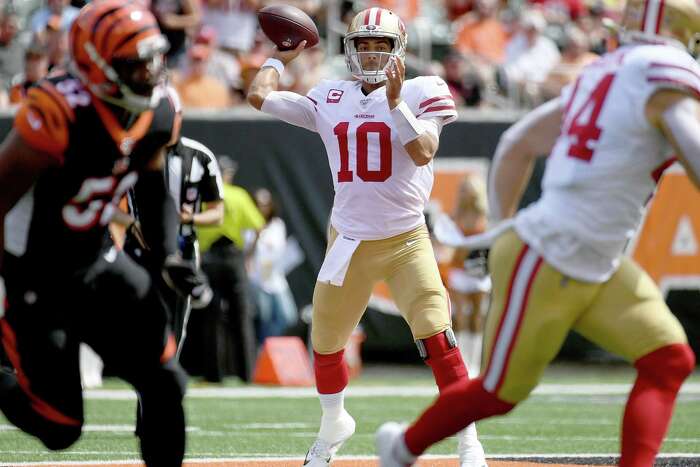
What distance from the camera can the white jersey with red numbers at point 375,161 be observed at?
536cm

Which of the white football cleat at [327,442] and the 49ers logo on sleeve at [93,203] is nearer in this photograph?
the 49ers logo on sleeve at [93,203]

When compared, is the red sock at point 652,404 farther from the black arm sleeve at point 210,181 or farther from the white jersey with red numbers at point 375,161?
the black arm sleeve at point 210,181

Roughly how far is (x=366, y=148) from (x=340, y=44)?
28.0 ft

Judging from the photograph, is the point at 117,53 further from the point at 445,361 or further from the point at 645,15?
the point at 445,361

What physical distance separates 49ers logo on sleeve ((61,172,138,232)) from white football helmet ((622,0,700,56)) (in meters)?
1.67

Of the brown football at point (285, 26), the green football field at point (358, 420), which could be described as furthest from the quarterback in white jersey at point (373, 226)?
the green football field at point (358, 420)

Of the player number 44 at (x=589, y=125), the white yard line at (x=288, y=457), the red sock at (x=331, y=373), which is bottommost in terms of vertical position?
the white yard line at (x=288, y=457)

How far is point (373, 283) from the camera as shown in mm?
5465

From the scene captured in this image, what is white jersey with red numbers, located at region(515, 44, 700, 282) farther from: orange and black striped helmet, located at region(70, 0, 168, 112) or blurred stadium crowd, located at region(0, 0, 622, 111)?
blurred stadium crowd, located at region(0, 0, 622, 111)

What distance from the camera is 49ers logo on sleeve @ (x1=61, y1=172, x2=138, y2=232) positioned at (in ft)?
13.4

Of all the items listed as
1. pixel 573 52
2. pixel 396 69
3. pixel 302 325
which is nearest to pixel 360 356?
pixel 302 325

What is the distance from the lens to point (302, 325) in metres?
11.5

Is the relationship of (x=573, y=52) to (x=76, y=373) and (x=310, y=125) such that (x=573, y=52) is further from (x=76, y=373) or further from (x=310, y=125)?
(x=76, y=373)

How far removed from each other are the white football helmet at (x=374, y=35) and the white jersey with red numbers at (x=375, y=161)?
65 mm
